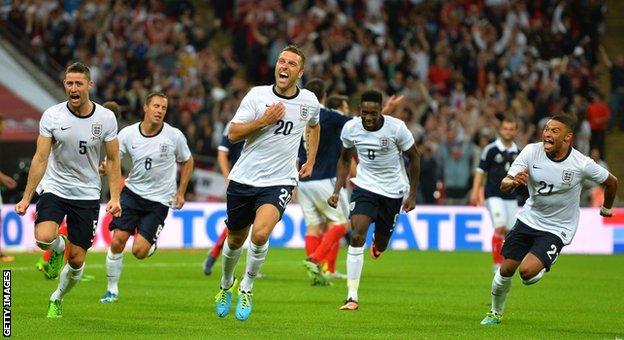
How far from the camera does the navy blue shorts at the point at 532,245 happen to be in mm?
12820

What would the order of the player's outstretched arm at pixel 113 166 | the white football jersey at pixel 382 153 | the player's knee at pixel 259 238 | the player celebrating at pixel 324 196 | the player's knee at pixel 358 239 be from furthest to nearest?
the player celebrating at pixel 324 196 < the white football jersey at pixel 382 153 < the player's knee at pixel 358 239 < the player's outstretched arm at pixel 113 166 < the player's knee at pixel 259 238

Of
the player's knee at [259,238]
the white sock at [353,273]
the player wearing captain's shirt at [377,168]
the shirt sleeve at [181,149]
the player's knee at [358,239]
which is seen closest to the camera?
the player's knee at [259,238]

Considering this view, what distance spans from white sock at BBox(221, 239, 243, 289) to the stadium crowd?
16169 mm

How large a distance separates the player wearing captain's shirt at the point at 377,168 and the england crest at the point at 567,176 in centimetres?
251

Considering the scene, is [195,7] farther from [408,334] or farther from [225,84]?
[408,334]

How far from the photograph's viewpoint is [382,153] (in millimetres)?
15352

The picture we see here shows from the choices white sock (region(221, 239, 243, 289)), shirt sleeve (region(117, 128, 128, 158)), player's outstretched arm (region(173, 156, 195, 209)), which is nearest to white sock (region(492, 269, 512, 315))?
white sock (region(221, 239, 243, 289))

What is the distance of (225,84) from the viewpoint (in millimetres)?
31938

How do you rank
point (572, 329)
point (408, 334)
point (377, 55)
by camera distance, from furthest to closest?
point (377, 55) < point (572, 329) < point (408, 334)

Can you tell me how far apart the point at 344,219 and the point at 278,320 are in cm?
548

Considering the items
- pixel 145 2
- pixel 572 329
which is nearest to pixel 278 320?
pixel 572 329

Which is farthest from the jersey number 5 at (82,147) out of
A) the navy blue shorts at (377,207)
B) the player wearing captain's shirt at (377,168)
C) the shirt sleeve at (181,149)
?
the navy blue shorts at (377,207)

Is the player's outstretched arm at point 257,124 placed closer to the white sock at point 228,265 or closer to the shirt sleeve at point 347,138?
the white sock at point 228,265

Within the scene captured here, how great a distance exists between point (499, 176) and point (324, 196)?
271 centimetres
